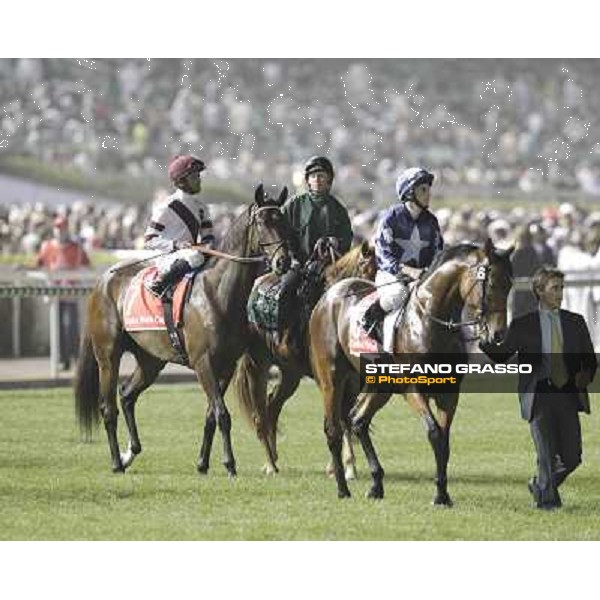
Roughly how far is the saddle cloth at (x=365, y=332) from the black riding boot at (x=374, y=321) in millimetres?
23

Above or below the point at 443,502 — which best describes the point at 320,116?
above

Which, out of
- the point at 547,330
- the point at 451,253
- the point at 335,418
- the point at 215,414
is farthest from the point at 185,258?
the point at 547,330

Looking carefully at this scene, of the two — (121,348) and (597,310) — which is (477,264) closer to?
(121,348)

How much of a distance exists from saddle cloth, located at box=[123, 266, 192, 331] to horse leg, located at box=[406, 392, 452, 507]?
2.08 meters

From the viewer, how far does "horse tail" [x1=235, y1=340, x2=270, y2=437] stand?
33.3ft

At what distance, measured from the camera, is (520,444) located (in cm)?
1166

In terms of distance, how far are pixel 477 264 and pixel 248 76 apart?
21643 mm

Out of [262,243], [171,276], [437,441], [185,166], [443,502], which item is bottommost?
[443,502]

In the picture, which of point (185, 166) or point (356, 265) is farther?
point (185, 166)

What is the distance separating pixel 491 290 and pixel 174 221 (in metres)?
2.70

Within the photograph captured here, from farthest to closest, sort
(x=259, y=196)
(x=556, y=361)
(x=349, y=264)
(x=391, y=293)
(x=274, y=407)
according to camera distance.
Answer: (x=274, y=407) → (x=349, y=264) → (x=259, y=196) → (x=391, y=293) → (x=556, y=361)

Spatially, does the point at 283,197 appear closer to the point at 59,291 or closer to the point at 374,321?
the point at 374,321

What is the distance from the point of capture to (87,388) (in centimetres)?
1095

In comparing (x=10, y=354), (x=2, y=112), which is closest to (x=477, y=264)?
(x=10, y=354)
